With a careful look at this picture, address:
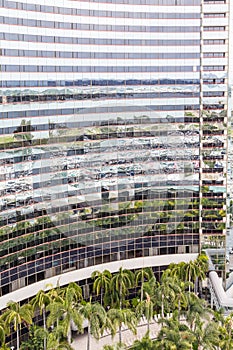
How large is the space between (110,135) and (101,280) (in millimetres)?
12109

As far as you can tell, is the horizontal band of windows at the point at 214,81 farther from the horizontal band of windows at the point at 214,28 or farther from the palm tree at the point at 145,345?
the palm tree at the point at 145,345

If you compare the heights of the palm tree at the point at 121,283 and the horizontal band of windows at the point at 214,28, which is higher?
the horizontal band of windows at the point at 214,28

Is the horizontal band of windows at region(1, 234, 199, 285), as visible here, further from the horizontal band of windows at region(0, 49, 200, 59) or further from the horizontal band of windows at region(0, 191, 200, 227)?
the horizontal band of windows at region(0, 49, 200, 59)

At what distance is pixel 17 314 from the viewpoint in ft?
115

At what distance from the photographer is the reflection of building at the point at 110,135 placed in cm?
3806

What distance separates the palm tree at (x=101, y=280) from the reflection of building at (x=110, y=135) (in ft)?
4.64

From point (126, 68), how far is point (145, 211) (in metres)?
12.5

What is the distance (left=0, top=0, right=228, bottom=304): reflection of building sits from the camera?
3806 centimetres

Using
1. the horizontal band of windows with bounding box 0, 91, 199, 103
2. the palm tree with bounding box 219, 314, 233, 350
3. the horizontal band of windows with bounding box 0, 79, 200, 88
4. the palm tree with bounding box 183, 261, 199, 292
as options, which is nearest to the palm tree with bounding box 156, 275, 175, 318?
the palm tree with bounding box 183, 261, 199, 292

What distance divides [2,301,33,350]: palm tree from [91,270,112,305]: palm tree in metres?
6.86

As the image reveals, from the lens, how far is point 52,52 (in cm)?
3941

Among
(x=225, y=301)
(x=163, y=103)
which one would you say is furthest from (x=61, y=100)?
(x=225, y=301)

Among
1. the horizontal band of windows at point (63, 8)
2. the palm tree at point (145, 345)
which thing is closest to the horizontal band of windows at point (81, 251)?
the palm tree at point (145, 345)

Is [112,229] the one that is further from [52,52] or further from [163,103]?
[52,52]
